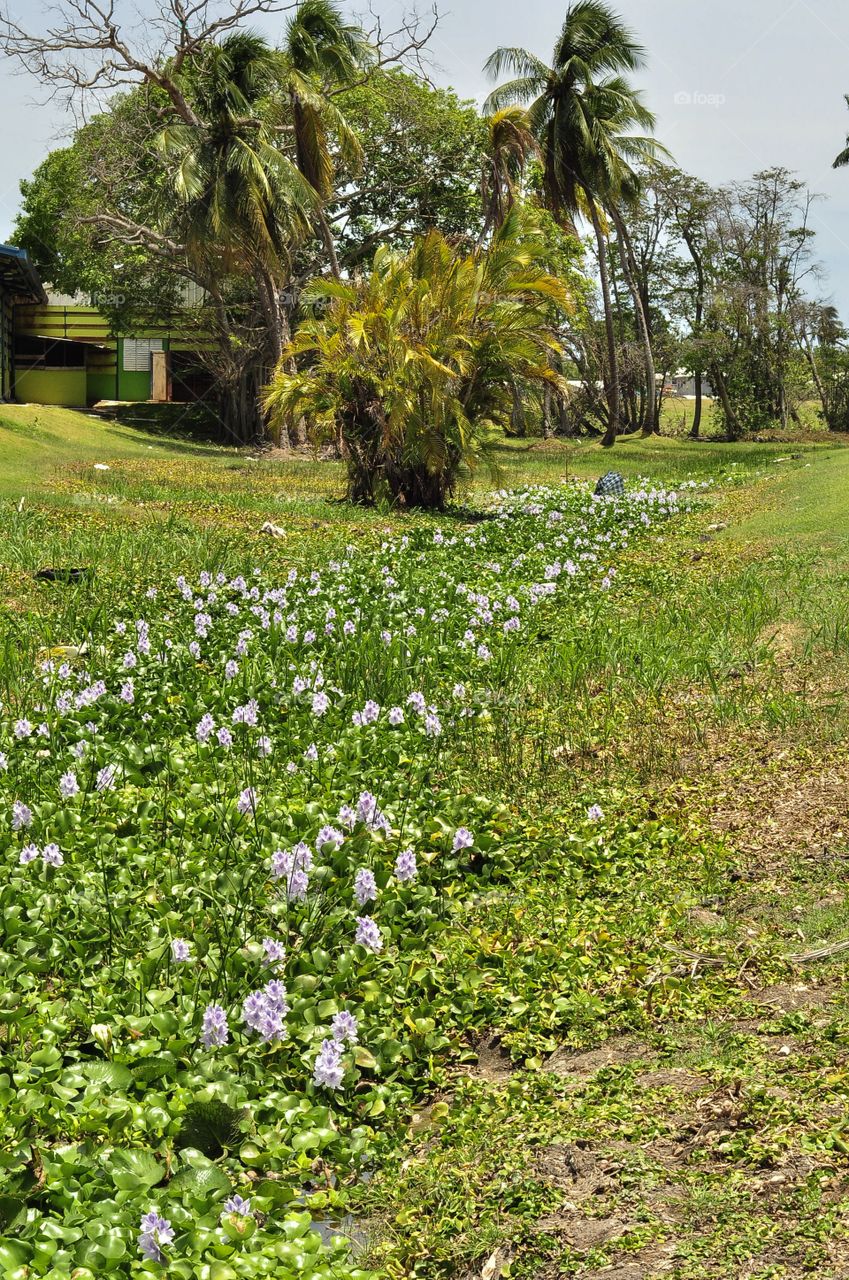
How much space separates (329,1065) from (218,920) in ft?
3.02

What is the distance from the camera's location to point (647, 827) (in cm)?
496

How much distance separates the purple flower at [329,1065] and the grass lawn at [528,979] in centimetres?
15

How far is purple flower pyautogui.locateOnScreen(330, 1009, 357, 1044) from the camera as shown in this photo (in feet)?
10.8

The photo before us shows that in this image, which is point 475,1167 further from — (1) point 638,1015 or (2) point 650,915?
(2) point 650,915

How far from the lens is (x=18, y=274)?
32.5 m

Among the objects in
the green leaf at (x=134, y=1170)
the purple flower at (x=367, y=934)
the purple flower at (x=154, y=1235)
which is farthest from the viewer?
the purple flower at (x=367, y=934)

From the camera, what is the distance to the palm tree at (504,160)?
28094mm

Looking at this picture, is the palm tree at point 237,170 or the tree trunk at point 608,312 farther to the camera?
the tree trunk at point 608,312

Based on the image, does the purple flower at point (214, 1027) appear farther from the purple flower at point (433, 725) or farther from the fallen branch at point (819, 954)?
the purple flower at point (433, 725)

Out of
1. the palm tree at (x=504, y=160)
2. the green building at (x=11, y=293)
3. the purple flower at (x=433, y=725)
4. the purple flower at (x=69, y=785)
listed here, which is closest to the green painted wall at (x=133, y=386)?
the green building at (x=11, y=293)

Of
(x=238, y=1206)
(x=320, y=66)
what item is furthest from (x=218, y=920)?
(x=320, y=66)

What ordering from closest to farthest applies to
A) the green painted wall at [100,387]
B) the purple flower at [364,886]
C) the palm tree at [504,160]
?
the purple flower at [364,886] < the palm tree at [504,160] < the green painted wall at [100,387]

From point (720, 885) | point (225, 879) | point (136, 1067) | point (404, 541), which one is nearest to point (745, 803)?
point (720, 885)

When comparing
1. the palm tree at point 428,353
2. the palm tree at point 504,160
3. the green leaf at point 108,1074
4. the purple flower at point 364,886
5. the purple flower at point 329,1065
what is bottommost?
the green leaf at point 108,1074
